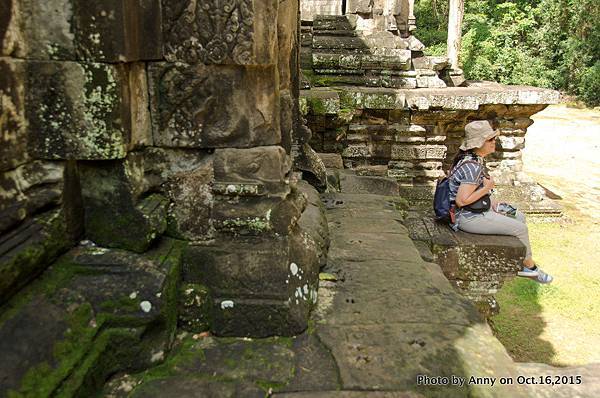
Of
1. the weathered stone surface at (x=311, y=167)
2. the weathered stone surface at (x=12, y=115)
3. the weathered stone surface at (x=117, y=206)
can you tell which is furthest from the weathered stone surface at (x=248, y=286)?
the weathered stone surface at (x=311, y=167)

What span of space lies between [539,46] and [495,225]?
20922mm

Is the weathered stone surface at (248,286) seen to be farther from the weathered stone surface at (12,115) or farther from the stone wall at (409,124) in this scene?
the stone wall at (409,124)

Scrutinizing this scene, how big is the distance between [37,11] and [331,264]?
1.81 meters

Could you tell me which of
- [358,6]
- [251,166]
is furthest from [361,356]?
[358,6]

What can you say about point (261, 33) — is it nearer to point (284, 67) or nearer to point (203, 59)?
point (203, 59)

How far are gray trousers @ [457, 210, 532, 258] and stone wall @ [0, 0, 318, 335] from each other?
73.5 inches

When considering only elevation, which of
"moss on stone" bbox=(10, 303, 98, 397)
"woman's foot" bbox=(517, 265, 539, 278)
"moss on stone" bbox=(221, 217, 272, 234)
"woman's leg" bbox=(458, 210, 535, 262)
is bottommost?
"woman's foot" bbox=(517, 265, 539, 278)

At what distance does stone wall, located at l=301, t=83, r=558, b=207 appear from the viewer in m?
6.18

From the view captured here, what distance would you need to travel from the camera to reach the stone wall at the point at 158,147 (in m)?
1.71

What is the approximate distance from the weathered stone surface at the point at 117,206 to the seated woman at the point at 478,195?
2528mm

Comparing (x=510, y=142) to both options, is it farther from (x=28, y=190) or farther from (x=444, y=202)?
(x=28, y=190)

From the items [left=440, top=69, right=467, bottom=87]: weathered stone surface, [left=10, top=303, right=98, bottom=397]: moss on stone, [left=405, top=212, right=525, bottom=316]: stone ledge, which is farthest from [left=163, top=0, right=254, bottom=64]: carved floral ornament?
[left=440, top=69, right=467, bottom=87]: weathered stone surface

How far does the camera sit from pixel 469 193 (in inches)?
145

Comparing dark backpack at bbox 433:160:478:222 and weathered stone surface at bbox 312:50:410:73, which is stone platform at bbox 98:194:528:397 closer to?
dark backpack at bbox 433:160:478:222
